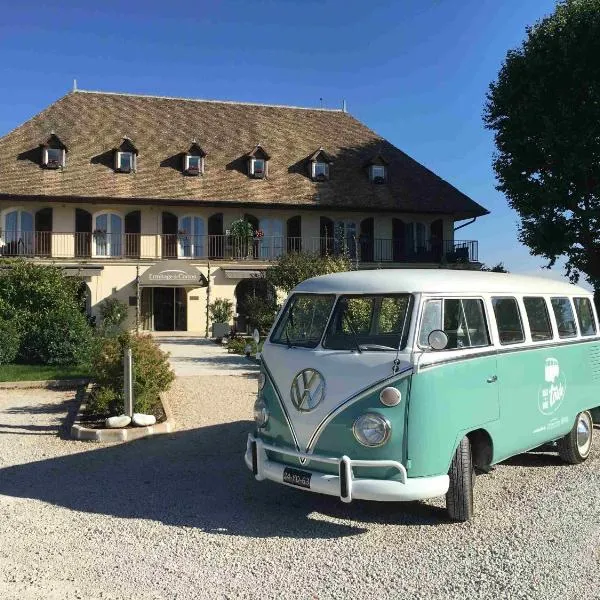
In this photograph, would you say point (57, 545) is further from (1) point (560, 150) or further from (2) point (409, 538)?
(1) point (560, 150)

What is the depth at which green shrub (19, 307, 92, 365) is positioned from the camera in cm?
1588

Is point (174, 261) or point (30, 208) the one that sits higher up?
point (30, 208)

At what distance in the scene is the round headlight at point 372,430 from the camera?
5125 millimetres

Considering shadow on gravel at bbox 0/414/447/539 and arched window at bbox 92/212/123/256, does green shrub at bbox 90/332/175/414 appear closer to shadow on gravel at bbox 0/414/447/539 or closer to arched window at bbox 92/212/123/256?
shadow on gravel at bbox 0/414/447/539

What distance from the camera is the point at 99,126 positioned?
3250cm

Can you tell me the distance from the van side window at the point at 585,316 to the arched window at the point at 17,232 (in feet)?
85.2

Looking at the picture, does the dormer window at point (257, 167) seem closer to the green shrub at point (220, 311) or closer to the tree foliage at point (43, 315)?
the green shrub at point (220, 311)

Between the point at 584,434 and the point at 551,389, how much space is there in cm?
132

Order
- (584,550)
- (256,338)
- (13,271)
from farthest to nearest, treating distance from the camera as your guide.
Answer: (13,271)
(256,338)
(584,550)

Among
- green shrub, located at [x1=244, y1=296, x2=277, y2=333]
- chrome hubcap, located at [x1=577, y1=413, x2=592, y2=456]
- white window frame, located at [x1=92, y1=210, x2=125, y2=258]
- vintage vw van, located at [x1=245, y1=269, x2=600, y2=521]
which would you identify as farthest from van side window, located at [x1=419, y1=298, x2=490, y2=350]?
white window frame, located at [x1=92, y1=210, x2=125, y2=258]

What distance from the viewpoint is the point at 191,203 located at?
2972cm

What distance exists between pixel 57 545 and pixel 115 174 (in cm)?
2695

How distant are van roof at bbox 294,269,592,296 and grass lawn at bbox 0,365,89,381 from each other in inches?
369

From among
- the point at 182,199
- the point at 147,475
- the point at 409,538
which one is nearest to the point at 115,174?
the point at 182,199
